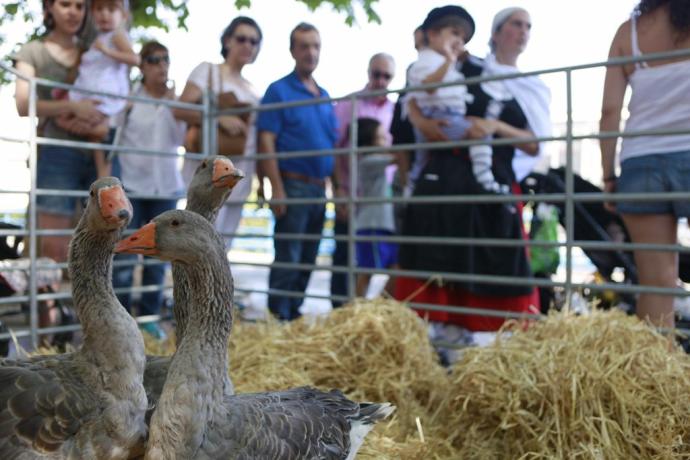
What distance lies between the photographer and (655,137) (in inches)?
152

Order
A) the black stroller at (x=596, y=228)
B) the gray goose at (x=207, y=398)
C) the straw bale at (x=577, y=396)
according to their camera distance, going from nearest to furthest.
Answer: the gray goose at (x=207, y=398) < the straw bale at (x=577, y=396) < the black stroller at (x=596, y=228)

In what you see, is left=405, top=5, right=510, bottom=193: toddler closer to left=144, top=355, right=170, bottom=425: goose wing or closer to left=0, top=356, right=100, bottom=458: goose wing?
left=144, top=355, right=170, bottom=425: goose wing

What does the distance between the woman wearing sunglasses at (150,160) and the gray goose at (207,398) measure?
325 cm

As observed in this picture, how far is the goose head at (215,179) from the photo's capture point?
10.0 ft

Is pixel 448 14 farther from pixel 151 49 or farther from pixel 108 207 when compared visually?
pixel 108 207

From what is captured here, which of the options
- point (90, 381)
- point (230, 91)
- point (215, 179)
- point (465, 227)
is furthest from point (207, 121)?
point (90, 381)

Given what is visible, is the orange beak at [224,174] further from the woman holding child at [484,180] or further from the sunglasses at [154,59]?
the sunglasses at [154,59]

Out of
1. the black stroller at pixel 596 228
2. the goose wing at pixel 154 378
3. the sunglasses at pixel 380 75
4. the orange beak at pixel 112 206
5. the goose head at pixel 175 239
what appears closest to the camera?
the goose head at pixel 175 239


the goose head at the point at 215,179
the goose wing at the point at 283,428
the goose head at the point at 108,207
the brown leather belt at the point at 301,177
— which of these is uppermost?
the brown leather belt at the point at 301,177

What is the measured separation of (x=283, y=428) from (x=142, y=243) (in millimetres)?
781


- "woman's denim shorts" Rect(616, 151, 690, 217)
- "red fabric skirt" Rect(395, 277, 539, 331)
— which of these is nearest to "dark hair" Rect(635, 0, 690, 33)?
"woman's denim shorts" Rect(616, 151, 690, 217)

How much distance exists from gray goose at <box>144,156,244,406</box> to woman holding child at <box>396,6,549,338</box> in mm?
1943

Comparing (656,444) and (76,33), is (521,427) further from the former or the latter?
(76,33)

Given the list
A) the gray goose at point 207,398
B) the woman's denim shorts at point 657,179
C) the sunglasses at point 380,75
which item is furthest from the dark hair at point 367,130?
the gray goose at point 207,398
